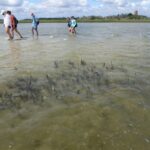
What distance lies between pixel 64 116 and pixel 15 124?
1.01m

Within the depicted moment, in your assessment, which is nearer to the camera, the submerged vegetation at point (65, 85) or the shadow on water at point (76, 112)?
the shadow on water at point (76, 112)

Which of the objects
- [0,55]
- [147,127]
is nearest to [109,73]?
[147,127]

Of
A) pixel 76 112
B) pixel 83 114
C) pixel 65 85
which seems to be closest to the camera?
pixel 83 114

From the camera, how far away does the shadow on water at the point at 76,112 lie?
5637 millimetres

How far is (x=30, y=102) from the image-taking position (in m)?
7.57

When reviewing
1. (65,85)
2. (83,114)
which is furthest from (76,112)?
(65,85)

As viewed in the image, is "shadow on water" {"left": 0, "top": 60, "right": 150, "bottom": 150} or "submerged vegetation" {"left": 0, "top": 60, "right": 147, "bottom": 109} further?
"submerged vegetation" {"left": 0, "top": 60, "right": 147, "bottom": 109}

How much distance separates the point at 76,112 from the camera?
274 inches

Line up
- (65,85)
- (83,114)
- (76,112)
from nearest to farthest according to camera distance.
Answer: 1. (83,114)
2. (76,112)
3. (65,85)

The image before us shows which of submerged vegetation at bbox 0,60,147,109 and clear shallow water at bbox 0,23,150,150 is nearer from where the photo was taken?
clear shallow water at bbox 0,23,150,150

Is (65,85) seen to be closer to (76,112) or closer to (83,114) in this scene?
(76,112)

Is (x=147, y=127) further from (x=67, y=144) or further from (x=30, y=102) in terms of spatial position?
(x=30, y=102)

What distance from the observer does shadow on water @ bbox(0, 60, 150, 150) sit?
5637 mm

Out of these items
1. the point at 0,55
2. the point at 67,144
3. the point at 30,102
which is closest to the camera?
the point at 67,144
